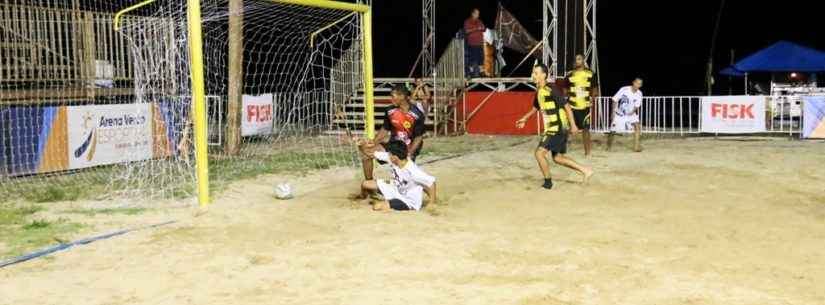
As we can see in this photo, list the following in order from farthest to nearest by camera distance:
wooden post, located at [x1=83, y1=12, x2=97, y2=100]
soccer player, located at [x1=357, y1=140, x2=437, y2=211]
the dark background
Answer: the dark background < wooden post, located at [x1=83, y1=12, x2=97, y2=100] < soccer player, located at [x1=357, y1=140, x2=437, y2=211]

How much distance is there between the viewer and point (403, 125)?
11.4m

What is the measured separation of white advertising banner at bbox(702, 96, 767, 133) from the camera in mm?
21281

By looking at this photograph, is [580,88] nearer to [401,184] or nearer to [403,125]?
[403,125]

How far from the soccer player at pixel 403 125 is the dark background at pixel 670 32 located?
20476mm

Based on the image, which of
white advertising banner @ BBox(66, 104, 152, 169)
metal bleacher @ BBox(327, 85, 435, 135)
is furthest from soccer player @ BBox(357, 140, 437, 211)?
metal bleacher @ BBox(327, 85, 435, 135)

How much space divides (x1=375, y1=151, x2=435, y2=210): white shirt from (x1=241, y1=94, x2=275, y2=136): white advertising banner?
10803mm

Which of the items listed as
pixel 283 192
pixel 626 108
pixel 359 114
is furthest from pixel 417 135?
pixel 359 114

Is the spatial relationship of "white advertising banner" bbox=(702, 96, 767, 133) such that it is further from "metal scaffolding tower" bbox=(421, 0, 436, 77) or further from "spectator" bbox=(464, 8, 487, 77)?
"metal scaffolding tower" bbox=(421, 0, 436, 77)

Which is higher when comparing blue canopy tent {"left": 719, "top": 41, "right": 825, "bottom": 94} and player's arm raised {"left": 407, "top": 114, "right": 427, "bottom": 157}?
blue canopy tent {"left": 719, "top": 41, "right": 825, "bottom": 94}

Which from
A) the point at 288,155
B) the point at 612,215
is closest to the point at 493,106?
the point at 288,155

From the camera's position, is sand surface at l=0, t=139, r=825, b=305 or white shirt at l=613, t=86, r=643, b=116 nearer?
sand surface at l=0, t=139, r=825, b=305

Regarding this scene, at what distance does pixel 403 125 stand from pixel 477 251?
3390mm

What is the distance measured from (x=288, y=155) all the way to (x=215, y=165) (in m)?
1.91

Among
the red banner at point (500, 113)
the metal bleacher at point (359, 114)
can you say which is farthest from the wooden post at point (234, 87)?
the red banner at point (500, 113)
